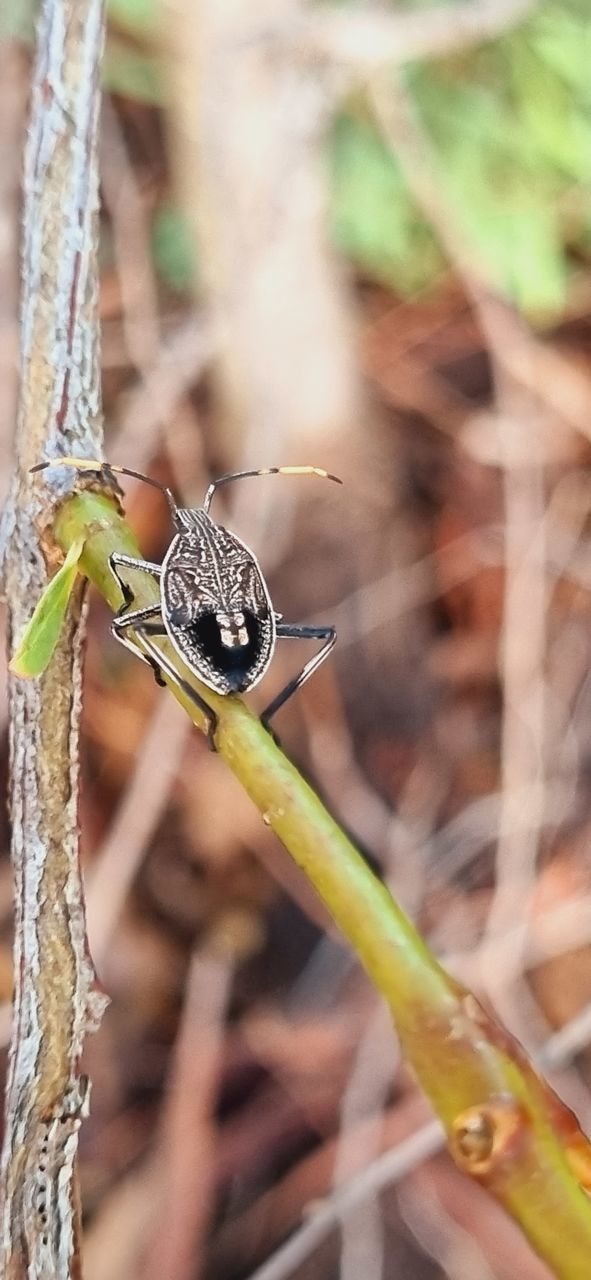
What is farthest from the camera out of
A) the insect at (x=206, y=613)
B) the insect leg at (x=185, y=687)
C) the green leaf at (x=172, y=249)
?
the green leaf at (x=172, y=249)

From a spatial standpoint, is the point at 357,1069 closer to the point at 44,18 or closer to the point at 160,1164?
the point at 160,1164

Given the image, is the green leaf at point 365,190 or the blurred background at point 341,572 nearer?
the blurred background at point 341,572

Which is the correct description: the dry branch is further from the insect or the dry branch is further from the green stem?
the green stem

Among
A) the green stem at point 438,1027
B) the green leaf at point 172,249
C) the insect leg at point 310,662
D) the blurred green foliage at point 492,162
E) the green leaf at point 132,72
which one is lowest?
the green stem at point 438,1027

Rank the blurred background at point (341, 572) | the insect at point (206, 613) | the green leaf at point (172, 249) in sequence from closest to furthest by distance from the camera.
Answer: the insect at point (206, 613) → the blurred background at point (341, 572) → the green leaf at point (172, 249)

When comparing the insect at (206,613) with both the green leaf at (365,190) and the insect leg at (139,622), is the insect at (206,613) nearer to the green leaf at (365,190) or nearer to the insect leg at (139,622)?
the insect leg at (139,622)

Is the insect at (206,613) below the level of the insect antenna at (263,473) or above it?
below

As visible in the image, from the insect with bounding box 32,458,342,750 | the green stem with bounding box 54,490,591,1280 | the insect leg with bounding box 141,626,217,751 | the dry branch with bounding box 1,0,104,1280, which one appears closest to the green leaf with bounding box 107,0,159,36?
the insect with bounding box 32,458,342,750

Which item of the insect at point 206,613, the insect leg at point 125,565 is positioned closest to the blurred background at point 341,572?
the insect at point 206,613

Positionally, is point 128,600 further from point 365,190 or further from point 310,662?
point 365,190
